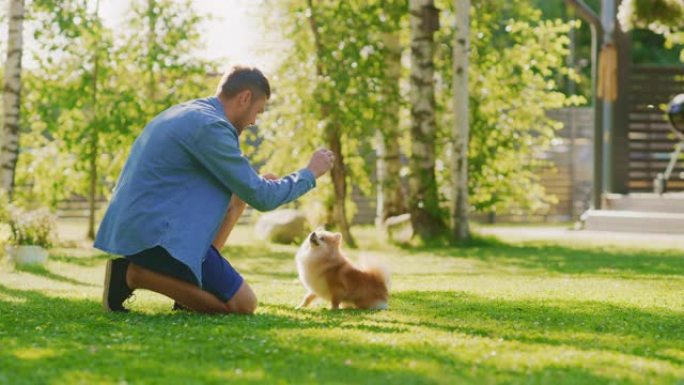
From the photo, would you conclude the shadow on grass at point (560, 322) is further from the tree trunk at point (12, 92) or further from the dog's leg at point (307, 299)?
the tree trunk at point (12, 92)

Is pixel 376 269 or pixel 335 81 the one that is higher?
pixel 335 81

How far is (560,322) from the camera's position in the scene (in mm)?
6500

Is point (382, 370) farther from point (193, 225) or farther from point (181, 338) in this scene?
point (193, 225)

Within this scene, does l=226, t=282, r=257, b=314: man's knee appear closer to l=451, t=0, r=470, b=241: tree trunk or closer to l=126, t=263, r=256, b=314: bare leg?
l=126, t=263, r=256, b=314: bare leg

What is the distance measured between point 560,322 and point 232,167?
6.57 ft

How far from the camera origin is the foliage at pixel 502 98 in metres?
17.6

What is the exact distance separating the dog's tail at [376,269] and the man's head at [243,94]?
129cm

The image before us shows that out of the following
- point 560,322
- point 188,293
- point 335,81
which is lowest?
point 560,322

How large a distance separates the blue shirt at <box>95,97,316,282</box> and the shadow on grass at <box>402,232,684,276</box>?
210 inches

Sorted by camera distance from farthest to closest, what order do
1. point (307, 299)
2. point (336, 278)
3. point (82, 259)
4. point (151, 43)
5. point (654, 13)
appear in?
1. point (151, 43)
2. point (82, 259)
3. point (654, 13)
4. point (307, 299)
5. point (336, 278)

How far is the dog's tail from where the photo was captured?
7.24m

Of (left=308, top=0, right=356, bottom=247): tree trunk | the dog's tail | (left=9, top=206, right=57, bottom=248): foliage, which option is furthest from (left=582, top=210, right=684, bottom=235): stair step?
the dog's tail

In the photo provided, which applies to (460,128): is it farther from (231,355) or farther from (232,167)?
(231,355)

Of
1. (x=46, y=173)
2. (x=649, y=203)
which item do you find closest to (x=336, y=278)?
(x=46, y=173)
